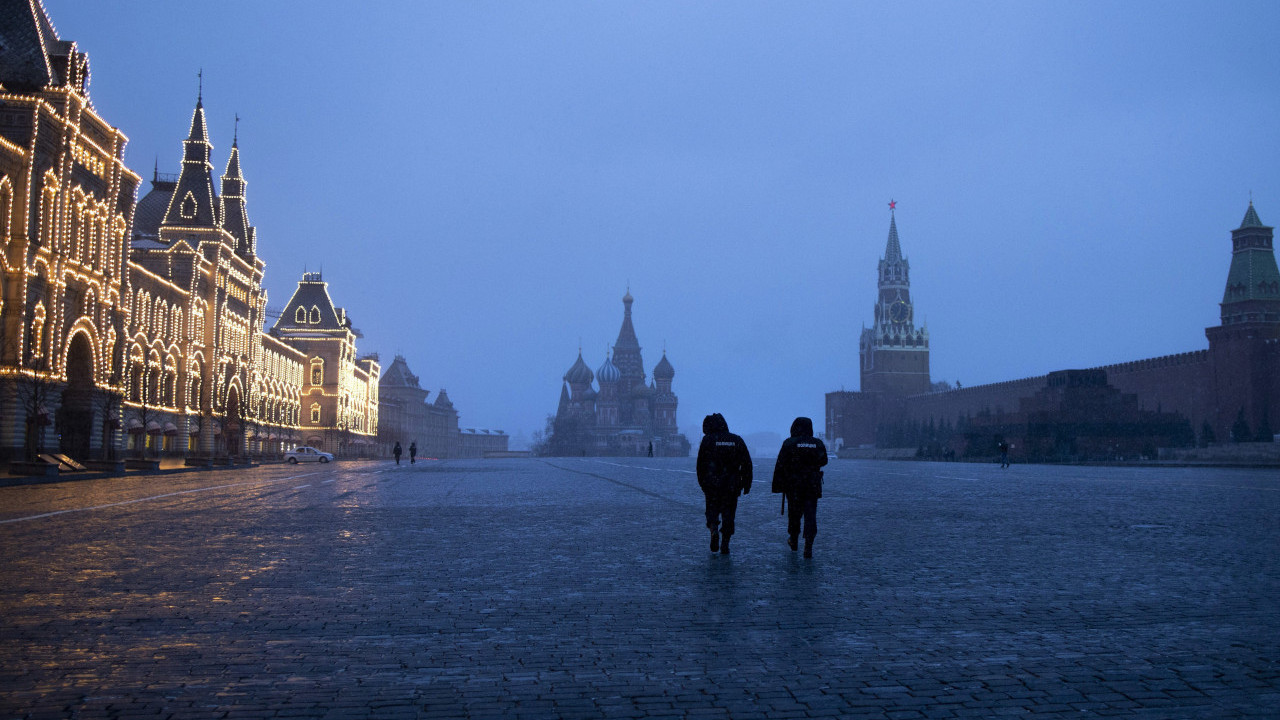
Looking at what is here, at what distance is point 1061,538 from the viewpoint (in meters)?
11.2

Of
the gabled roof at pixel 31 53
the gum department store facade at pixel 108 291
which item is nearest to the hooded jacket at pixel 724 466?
the gum department store facade at pixel 108 291

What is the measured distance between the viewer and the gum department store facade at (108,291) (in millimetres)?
35062

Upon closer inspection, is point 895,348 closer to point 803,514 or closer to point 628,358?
point 628,358

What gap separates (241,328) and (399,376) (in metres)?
76.4

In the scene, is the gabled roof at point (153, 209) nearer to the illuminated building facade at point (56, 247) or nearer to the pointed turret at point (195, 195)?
the pointed turret at point (195, 195)

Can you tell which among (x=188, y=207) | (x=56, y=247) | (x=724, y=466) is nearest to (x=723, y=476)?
(x=724, y=466)

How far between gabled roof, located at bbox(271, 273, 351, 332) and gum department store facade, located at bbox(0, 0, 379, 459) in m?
14.5

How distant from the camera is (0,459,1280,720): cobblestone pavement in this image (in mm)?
4422

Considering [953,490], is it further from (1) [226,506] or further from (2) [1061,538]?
(1) [226,506]

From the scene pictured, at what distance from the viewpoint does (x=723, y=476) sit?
9.44 meters

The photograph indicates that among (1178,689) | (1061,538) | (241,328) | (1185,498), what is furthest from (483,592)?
(241,328)

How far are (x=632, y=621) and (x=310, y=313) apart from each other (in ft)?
303

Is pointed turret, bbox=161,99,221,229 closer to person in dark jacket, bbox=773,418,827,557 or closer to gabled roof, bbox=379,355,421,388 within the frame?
person in dark jacket, bbox=773,418,827,557

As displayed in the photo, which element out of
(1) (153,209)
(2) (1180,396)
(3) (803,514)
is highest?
(1) (153,209)
